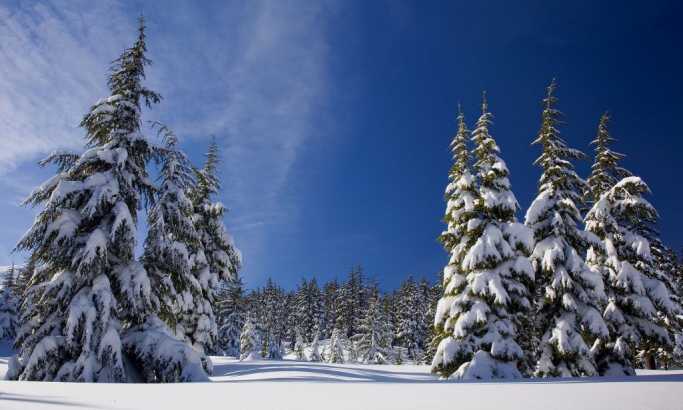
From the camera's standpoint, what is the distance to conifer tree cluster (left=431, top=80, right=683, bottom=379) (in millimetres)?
17422

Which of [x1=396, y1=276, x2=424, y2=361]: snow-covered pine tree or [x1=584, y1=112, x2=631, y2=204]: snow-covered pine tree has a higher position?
[x1=584, y1=112, x2=631, y2=204]: snow-covered pine tree

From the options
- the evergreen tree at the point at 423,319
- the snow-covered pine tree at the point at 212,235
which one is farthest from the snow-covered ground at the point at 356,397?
the evergreen tree at the point at 423,319

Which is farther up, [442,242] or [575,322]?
[442,242]

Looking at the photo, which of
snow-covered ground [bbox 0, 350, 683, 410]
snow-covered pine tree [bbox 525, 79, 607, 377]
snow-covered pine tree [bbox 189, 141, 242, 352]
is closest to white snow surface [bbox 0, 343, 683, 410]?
snow-covered ground [bbox 0, 350, 683, 410]

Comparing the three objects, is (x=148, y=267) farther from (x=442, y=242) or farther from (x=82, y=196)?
(x=442, y=242)

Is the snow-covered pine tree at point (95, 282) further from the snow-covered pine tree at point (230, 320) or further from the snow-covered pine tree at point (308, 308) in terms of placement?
the snow-covered pine tree at point (308, 308)

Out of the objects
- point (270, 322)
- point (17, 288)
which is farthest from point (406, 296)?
point (17, 288)

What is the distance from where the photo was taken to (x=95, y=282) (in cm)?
1198

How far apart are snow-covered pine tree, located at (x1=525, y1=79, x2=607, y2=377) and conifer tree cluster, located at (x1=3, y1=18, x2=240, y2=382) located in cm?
1551

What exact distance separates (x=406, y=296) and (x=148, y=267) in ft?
205

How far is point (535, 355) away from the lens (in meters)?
19.9

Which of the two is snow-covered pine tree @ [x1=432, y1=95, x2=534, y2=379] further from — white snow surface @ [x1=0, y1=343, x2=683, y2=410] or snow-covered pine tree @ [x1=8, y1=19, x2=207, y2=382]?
snow-covered pine tree @ [x1=8, y1=19, x2=207, y2=382]

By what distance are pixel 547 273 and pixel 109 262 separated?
1880cm

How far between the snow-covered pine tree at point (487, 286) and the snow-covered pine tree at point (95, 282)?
10964 millimetres
